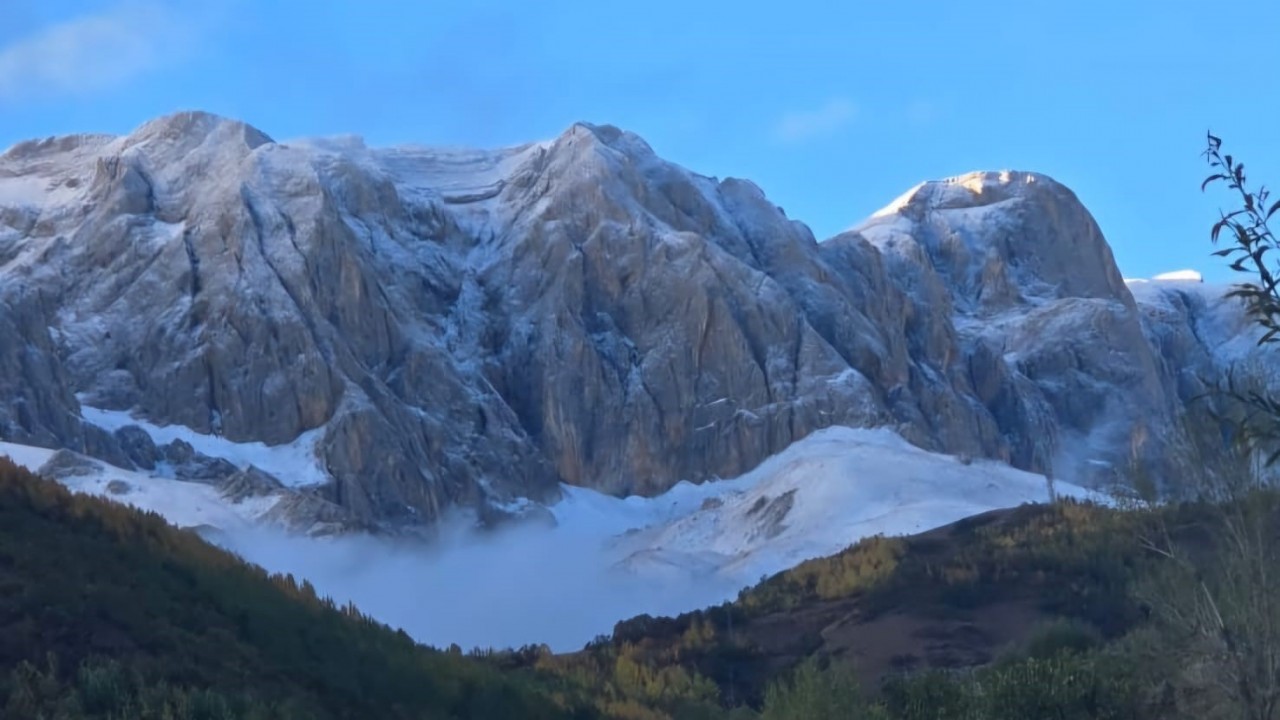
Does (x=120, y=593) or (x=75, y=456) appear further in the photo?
(x=75, y=456)

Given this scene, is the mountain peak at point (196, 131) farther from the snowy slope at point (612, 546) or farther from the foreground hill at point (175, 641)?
the foreground hill at point (175, 641)

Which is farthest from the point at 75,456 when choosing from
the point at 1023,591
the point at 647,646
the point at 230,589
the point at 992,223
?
the point at 992,223

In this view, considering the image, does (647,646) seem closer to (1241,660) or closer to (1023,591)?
(1023,591)

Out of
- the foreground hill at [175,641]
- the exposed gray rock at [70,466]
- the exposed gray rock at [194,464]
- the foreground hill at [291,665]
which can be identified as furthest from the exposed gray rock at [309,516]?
the foreground hill at [175,641]

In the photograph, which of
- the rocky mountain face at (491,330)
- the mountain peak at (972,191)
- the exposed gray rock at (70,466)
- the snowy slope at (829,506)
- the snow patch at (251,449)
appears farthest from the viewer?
the mountain peak at (972,191)

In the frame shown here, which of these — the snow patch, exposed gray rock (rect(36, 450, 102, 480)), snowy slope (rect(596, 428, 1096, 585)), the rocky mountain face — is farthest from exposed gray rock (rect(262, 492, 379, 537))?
snowy slope (rect(596, 428, 1096, 585))

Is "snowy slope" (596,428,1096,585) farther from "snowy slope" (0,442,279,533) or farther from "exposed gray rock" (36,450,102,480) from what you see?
"exposed gray rock" (36,450,102,480)

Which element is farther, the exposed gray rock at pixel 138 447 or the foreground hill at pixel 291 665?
the exposed gray rock at pixel 138 447

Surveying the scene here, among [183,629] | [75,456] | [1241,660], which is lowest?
[1241,660]
